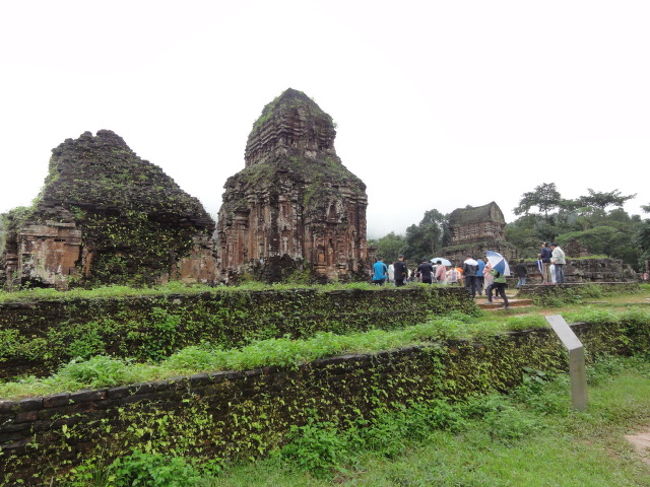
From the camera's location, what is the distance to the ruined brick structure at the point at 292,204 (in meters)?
15.2

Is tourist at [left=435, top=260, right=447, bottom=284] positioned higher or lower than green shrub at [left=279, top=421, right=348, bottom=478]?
higher

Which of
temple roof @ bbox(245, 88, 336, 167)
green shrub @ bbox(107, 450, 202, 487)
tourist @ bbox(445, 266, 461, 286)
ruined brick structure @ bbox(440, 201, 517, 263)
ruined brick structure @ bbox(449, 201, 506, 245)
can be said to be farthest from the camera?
ruined brick structure @ bbox(449, 201, 506, 245)

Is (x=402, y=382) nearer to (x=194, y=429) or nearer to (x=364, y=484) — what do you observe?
(x=364, y=484)

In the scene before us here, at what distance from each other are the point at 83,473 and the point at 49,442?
1.12 feet

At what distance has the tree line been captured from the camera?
41.6 m

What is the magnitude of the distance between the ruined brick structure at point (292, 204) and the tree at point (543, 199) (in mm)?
50147

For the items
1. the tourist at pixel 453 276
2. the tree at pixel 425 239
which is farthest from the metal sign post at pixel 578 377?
the tree at pixel 425 239

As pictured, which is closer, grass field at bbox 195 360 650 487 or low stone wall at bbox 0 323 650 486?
low stone wall at bbox 0 323 650 486

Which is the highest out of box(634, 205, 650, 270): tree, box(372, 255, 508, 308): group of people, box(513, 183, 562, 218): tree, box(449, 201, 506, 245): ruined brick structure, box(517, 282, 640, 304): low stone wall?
box(513, 183, 562, 218): tree

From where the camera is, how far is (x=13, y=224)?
9.49 metres

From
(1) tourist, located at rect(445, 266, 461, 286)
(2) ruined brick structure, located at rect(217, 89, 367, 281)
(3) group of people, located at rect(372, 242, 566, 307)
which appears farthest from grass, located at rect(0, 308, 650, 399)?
(1) tourist, located at rect(445, 266, 461, 286)

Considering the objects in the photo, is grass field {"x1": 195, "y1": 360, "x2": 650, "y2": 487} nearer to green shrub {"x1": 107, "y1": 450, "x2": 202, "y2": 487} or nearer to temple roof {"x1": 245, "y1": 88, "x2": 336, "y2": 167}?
green shrub {"x1": 107, "y1": 450, "x2": 202, "y2": 487}

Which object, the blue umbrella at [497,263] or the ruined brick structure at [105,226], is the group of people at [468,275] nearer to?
the blue umbrella at [497,263]

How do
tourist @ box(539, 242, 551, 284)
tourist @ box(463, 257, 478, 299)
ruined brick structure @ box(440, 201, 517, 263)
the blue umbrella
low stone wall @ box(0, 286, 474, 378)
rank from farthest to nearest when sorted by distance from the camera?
ruined brick structure @ box(440, 201, 517, 263)
tourist @ box(539, 242, 551, 284)
tourist @ box(463, 257, 478, 299)
the blue umbrella
low stone wall @ box(0, 286, 474, 378)
